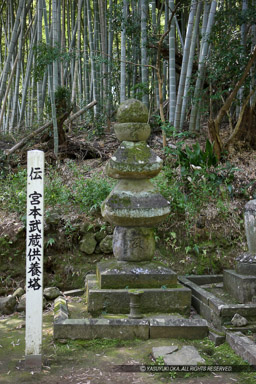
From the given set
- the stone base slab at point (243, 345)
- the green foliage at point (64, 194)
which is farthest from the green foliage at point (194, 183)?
the stone base slab at point (243, 345)

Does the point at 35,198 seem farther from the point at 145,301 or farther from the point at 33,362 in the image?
the point at 145,301

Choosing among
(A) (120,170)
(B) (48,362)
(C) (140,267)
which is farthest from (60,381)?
(A) (120,170)

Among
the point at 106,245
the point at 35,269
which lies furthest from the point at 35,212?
the point at 106,245

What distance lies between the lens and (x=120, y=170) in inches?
162

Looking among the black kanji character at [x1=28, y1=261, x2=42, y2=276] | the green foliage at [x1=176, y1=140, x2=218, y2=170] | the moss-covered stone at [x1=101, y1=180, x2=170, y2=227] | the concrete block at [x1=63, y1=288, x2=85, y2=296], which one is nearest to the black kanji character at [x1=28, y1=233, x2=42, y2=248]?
the black kanji character at [x1=28, y1=261, x2=42, y2=276]

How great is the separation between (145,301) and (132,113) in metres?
2.07

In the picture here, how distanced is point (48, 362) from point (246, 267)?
2.25m

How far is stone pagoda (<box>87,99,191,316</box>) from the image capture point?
3.84 metres

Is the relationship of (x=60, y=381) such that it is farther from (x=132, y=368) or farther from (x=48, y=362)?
(x=132, y=368)

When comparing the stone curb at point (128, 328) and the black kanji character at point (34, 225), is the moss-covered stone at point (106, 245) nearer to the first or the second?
the stone curb at point (128, 328)

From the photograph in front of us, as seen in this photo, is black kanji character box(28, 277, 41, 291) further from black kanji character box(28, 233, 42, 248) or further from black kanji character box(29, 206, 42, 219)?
black kanji character box(29, 206, 42, 219)

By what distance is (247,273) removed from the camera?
4.03 metres

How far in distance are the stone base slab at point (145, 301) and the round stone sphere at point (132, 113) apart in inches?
74.8

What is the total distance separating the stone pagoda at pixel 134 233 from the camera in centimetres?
384
